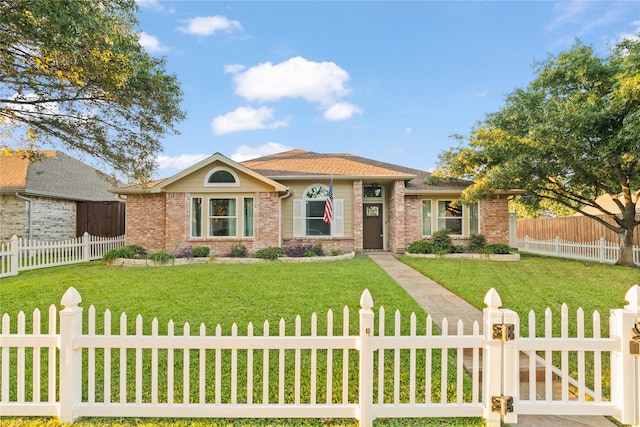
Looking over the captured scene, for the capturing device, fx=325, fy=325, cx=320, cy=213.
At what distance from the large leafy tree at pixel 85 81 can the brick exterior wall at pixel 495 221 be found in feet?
41.3

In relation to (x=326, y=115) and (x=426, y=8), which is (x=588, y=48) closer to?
(x=426, y=8)

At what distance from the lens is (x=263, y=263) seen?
38.0 feet

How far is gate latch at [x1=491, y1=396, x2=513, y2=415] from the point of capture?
2.61 m

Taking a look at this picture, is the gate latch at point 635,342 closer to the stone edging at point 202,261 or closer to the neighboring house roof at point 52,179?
the stone edging at point 202,261

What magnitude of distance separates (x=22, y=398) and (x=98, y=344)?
0.85m

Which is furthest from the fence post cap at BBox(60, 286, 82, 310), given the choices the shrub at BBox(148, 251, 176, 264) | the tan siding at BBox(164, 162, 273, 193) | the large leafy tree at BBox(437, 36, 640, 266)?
the large leafy tree at BBox(437, 36, 640, 266)

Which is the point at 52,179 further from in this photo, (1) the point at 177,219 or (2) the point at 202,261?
(2) the point at 202,261

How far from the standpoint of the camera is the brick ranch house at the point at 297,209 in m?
13.2

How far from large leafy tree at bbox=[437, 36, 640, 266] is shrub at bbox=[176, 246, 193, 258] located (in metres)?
11.1

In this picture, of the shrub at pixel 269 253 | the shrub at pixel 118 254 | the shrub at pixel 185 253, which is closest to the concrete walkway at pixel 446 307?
the shrub at pixel 269 253

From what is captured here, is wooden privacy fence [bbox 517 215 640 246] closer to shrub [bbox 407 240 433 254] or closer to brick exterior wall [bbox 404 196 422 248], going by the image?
shrub [bbox 407 240 433 254]

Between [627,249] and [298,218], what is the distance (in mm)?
12271

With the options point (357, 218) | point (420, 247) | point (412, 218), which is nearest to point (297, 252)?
point (357, 218)

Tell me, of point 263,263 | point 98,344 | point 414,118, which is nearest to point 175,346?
point 98,344
